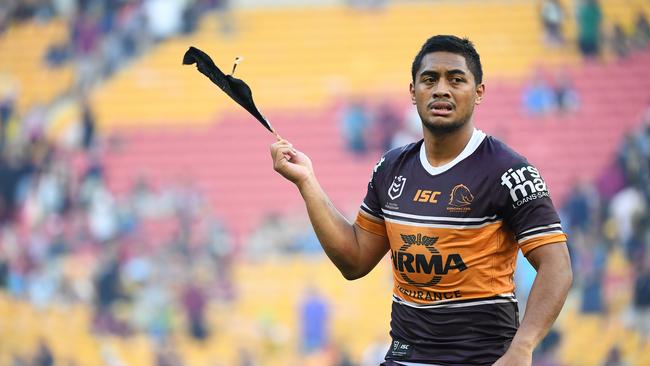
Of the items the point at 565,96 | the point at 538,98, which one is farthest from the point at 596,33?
the point at 538,98

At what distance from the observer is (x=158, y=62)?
1346cm

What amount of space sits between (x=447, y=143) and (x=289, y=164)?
0.57 metres

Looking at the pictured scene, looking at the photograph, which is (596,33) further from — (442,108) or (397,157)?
(442,108)

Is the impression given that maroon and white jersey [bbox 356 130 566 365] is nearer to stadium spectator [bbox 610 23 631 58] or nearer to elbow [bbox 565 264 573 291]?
elbow [bbox 565 264 573 291]

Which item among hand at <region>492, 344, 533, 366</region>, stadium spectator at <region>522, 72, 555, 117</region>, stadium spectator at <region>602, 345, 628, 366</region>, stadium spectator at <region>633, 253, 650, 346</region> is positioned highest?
stadium spectator at <region>522, 72, 555, 117</region>

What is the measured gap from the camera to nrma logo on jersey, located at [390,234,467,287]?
11.0ft

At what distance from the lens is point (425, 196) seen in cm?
342

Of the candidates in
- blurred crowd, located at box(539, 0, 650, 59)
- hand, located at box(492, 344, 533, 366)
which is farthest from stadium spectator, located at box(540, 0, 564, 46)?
hand, located at box(492, 344, 533, 366)

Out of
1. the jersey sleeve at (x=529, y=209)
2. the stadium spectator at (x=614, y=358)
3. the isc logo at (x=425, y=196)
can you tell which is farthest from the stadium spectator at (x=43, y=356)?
the jersey sleeve at (x=529, y=209)

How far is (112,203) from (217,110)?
5.94 feet

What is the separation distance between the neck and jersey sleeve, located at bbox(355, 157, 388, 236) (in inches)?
11.2

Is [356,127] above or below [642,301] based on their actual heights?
above

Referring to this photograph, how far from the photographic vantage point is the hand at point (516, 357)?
3.06 metres

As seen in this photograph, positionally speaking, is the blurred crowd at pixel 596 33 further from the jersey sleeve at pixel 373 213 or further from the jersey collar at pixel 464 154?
the jersey collar at pixel 464 154
